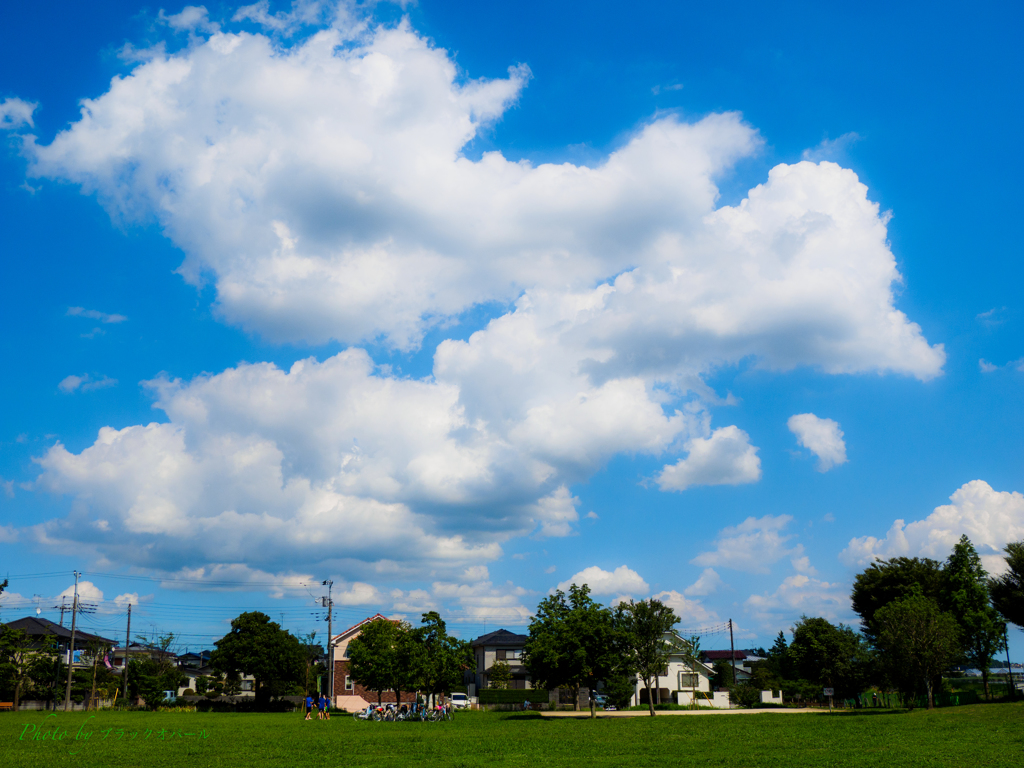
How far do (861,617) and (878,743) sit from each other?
58.4m

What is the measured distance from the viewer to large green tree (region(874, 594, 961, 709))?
55.2 metres

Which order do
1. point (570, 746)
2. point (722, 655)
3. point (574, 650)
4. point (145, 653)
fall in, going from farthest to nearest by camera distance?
point (722, 655) → point (145, 653) → point (574, 650) → point (570, 746)

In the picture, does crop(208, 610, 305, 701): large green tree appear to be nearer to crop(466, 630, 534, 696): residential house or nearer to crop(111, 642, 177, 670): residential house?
crop(466, 630, 534, 696): residential house

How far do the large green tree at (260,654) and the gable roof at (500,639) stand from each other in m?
26.2

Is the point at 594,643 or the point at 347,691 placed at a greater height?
the point at 594,643

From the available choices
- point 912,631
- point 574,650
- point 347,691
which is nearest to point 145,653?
point 347,691

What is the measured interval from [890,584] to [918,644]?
76.9 ft

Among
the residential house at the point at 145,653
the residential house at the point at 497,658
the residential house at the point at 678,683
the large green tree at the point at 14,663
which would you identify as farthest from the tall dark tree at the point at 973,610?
the residential house at the point at 145,653

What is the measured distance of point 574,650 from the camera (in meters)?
54.9

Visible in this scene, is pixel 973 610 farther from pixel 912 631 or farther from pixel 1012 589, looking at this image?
pixel 912 631

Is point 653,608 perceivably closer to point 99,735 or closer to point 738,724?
point 738,724

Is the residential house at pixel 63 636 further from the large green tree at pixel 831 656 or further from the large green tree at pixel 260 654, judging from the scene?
the large green tree at pixel 831 656

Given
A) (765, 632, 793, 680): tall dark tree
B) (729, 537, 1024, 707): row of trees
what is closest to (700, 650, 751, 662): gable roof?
(765, 632, 793, 680): tall dark tree

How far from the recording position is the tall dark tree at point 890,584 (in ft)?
244
